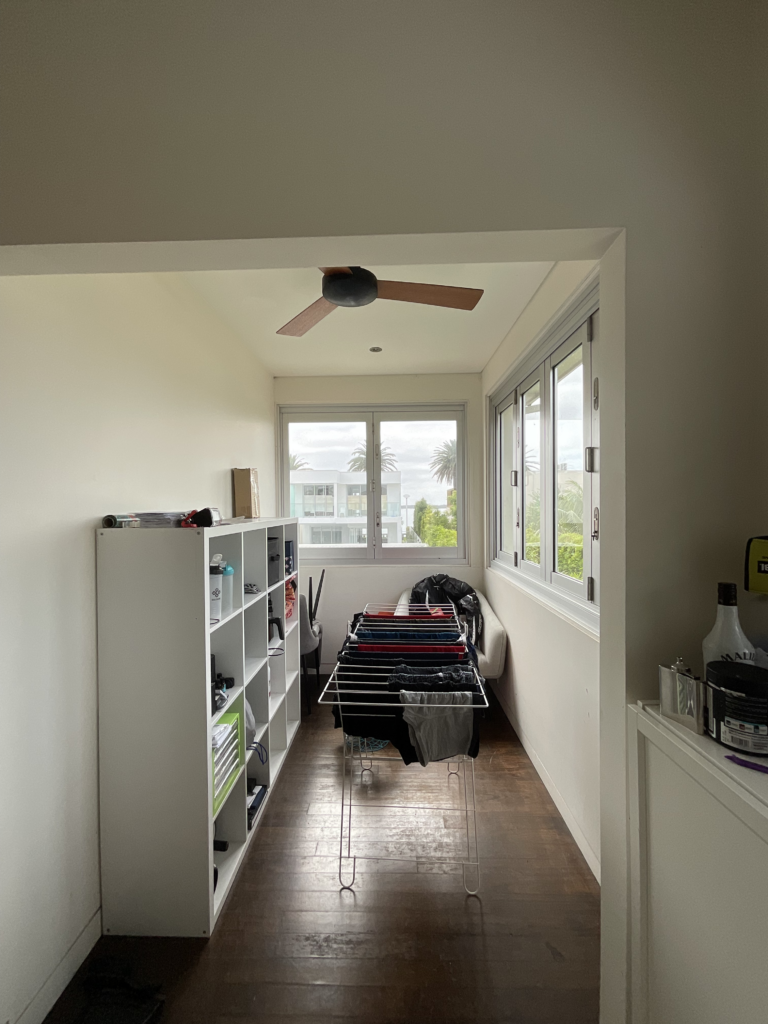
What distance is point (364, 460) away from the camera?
4.35 metres

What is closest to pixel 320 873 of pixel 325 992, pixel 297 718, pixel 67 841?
pixel 325 992

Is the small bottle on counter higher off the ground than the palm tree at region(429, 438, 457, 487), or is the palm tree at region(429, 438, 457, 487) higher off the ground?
the palm tree at region(429, 438, 457, 487)

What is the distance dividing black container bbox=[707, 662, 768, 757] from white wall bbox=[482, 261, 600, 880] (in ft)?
3.20

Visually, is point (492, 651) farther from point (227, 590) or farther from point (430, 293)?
point (430, 293)

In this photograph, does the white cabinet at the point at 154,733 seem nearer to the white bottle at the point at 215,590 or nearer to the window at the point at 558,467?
the white bottle at the point at 215,590

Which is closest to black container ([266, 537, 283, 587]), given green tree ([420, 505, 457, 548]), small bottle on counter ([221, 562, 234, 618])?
small bottle on counter ([221, 562, 234, 618])

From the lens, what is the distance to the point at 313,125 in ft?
3.46

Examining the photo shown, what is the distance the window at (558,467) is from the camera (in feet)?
6.79

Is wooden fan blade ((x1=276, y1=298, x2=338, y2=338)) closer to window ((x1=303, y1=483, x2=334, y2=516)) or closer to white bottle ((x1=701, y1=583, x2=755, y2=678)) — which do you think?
window ((x1=303, y1=483, x2=334, y2=516))

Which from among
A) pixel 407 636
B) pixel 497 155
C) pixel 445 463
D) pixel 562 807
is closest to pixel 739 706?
pixel 497 155

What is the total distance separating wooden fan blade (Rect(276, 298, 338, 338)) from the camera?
2.34 m

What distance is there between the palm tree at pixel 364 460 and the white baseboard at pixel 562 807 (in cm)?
235

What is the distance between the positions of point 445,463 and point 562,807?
283cm

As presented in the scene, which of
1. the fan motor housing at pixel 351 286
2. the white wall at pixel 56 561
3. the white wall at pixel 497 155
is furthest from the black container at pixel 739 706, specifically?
the fan motor housing at pixel 351 286
